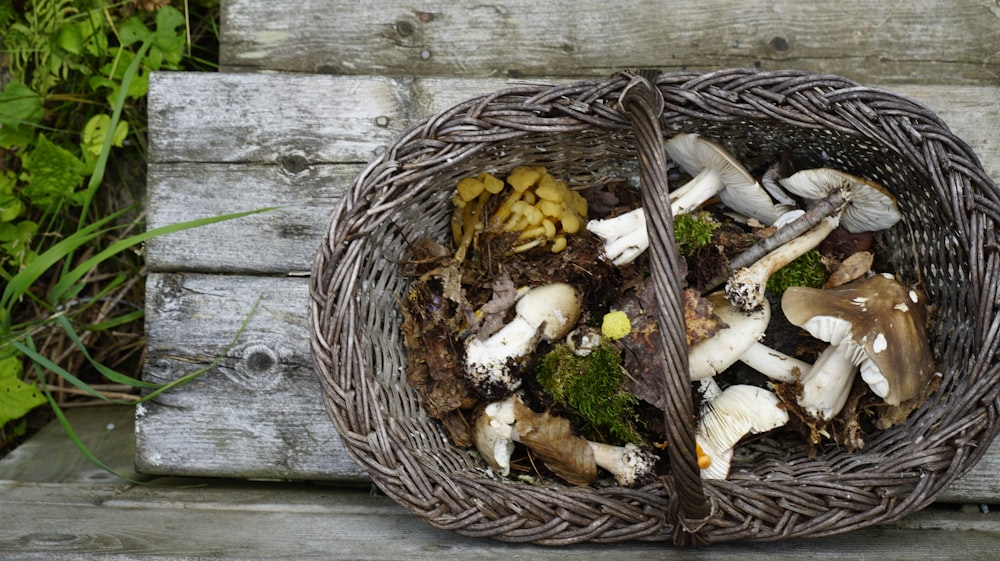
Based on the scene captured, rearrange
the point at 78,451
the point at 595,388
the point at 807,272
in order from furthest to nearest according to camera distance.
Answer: the point at 78,451 → the point at 807,272 → the point at 595,388

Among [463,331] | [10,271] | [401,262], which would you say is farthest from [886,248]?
[10,271]

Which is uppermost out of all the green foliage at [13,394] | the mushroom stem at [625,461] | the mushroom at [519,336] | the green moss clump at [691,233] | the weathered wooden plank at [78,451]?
the green moss clump at [691,233]

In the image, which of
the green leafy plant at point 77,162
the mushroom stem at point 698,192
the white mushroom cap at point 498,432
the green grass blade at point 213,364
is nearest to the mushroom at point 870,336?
the mushroom stem at point 698,192

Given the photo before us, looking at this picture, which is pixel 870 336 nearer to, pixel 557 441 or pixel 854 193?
pixel 854 193

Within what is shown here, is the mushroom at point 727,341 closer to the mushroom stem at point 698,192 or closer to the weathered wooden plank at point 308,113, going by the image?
the mushroom stem at point 698,192

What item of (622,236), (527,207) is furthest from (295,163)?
(622,236)
